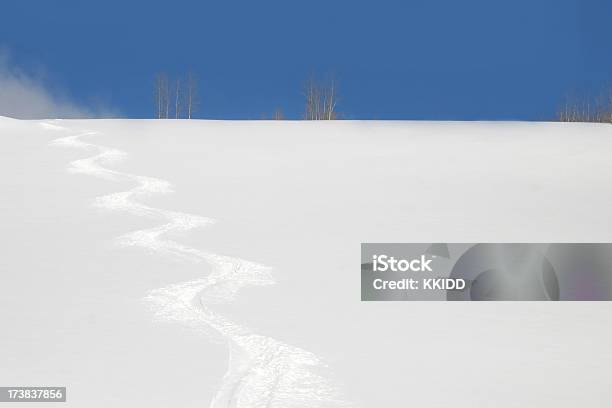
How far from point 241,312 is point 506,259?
200cm

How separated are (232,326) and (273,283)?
0.73 metres

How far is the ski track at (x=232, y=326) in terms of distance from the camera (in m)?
2.30

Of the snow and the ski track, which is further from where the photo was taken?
the snow

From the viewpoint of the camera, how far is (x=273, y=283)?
3686 millimetres

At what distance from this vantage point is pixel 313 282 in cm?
375

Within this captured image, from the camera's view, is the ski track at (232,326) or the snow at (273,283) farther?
→ the snow at (273,283)

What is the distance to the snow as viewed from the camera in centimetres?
245

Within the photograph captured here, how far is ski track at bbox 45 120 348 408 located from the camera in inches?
90.6

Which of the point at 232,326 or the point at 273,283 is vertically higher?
the point at 273,283

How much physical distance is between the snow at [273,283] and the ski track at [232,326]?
1cm

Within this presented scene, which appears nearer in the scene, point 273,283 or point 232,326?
point 232,326

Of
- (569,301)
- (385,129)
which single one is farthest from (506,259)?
(385,129)

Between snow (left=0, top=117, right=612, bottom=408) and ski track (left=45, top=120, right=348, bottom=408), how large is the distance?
0.01m

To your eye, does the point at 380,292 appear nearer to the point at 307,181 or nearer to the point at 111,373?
the point at 111,373
